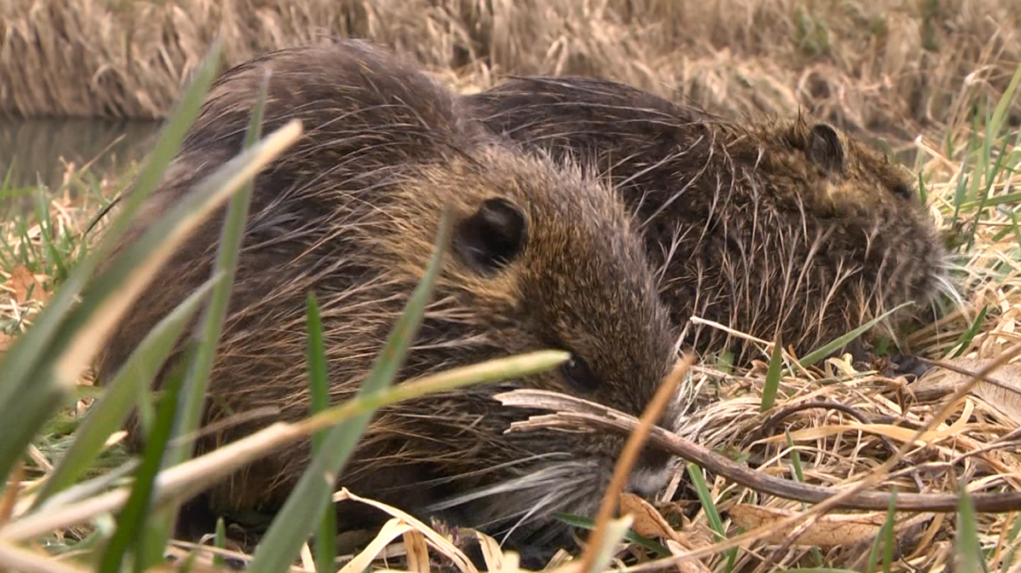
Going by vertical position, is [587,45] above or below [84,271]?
below

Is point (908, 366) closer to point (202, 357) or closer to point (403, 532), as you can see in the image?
point (403, 532)

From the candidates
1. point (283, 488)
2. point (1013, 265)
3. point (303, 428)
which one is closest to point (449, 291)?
point (283, 488)

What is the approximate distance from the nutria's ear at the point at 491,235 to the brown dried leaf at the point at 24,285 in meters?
1.63

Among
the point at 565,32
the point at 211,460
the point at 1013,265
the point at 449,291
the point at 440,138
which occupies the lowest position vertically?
the point at 565,32

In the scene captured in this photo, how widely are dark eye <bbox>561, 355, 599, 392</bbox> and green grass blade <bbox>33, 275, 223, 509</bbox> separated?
1050mm

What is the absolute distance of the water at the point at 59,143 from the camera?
786 centimetres

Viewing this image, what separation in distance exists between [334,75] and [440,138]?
0.28 m

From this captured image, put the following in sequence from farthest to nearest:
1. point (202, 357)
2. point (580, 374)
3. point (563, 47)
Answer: point (563, 47)
point (580, 374)
point (202, 357)

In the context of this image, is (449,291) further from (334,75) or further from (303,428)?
(303,428)

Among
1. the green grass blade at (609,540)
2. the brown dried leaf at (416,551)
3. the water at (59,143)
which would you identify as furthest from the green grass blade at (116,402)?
the water at (59,143)

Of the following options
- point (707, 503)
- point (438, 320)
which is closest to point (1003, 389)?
point (707, 503)

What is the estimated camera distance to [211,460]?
2.64ft

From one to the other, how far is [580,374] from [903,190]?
154 centimetres

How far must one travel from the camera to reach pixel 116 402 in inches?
33.6
